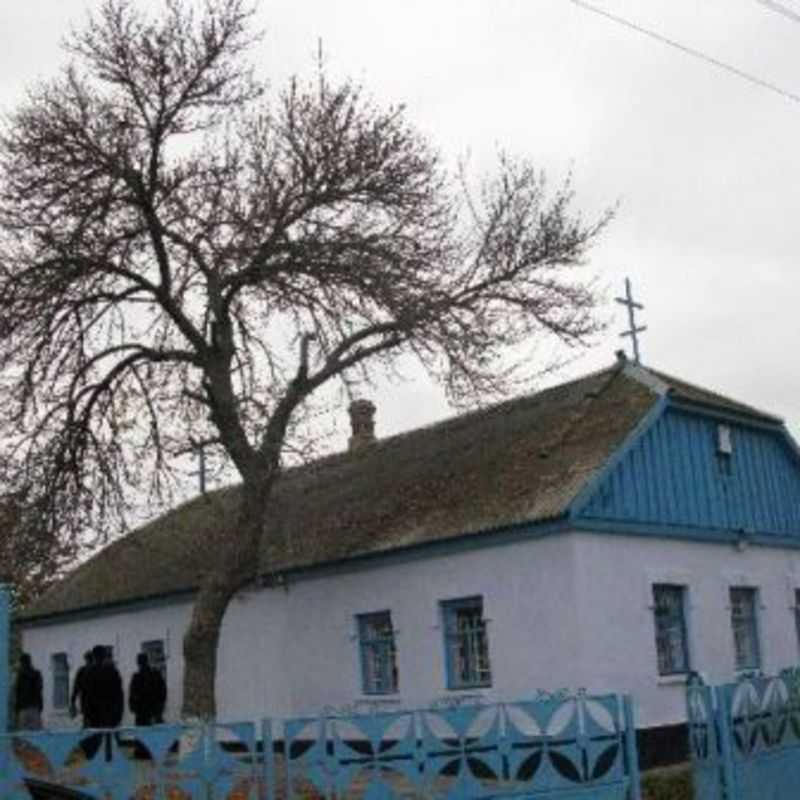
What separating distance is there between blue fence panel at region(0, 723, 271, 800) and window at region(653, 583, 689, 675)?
1033 cm

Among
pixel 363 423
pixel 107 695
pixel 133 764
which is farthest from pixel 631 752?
pixel 363 423

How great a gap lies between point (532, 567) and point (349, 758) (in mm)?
8218

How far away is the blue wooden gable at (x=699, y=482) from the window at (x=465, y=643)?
8.33 ft

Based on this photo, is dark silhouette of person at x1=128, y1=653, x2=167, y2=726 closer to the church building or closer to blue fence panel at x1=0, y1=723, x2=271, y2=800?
the church building

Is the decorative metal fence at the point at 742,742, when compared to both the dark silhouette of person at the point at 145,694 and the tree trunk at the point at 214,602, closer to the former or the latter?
the tree trunk at the point at 214,602

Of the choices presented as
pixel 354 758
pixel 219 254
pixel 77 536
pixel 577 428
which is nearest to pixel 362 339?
pixel 219 254

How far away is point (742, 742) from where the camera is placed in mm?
11367

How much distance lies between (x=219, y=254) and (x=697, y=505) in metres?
8.48

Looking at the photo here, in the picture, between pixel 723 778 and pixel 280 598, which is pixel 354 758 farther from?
pixel 280 598

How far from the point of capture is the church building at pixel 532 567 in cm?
1795

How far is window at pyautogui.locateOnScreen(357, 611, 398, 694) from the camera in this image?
66.8ft

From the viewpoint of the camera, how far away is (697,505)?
20.2 metres

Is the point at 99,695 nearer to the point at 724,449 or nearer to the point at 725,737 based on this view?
the point at 724,449

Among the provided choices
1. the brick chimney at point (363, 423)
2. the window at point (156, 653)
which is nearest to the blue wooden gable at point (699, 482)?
the brick chimney at point (363, 423)
